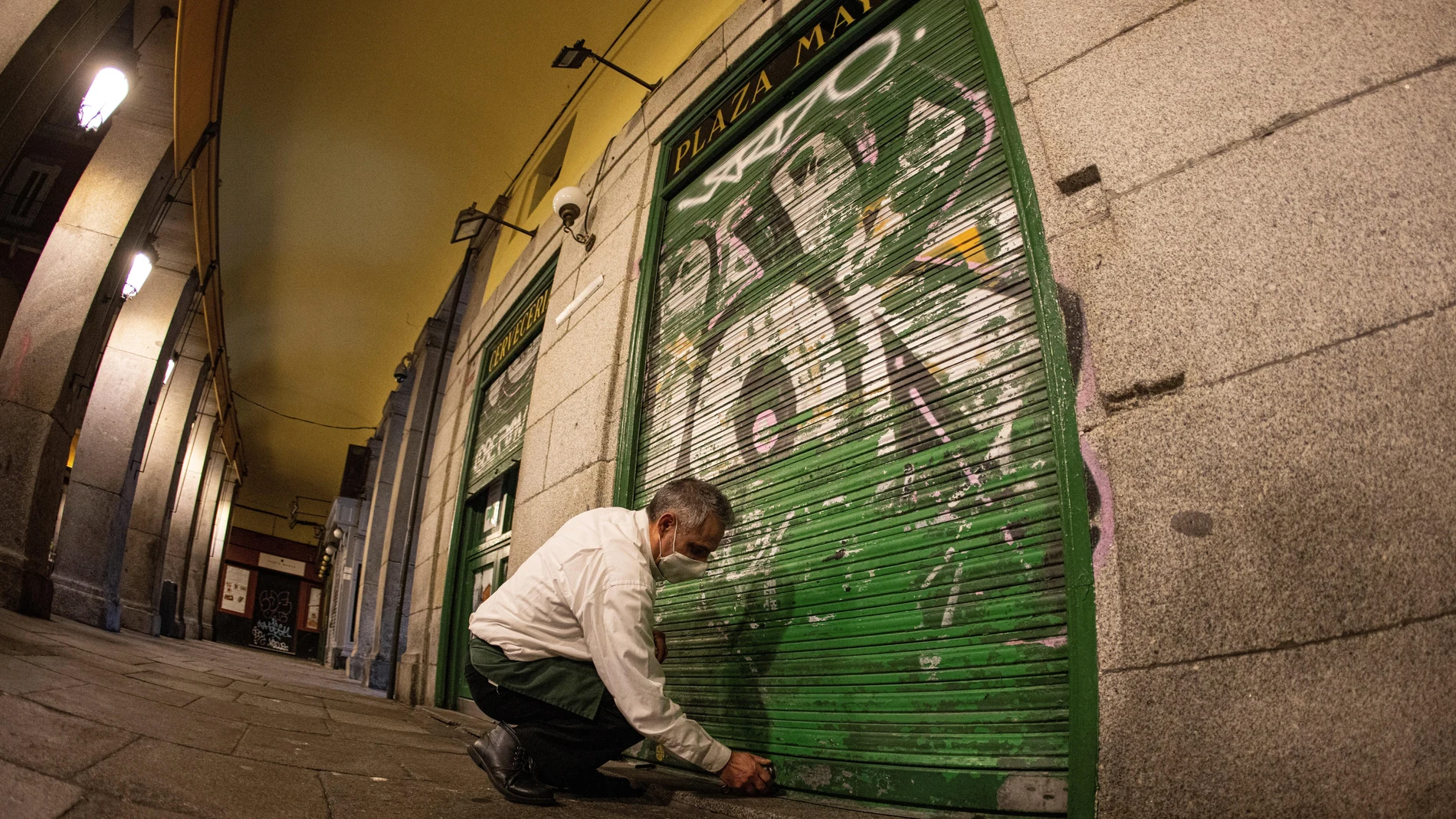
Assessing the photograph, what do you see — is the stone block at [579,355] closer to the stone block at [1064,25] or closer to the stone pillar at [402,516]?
the stone block at [1064,25]

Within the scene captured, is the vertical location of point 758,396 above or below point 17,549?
above

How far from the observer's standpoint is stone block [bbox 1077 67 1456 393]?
158 cm

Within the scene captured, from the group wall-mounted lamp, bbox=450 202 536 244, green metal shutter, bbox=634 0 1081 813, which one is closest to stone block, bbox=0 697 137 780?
green metal shutter, bbox=634 0 1081 813

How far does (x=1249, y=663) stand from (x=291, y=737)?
11.4ft

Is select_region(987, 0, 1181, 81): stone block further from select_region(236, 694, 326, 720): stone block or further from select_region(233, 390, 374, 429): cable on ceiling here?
select_region(233, 390, 374, 429): cable on ceiling

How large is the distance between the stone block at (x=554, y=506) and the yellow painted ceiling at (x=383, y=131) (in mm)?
3171

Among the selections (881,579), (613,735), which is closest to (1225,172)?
(881,579)

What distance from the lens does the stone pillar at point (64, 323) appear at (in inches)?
227

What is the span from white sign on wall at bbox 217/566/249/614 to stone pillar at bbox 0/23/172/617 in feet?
72.7

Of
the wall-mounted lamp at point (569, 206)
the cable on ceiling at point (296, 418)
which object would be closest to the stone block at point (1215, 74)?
the wall-mounted lamp at point (569, 206)

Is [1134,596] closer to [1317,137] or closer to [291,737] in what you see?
[1317,137]

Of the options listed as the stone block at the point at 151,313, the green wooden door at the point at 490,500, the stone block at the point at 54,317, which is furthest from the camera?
the stone block at the point at 151,313

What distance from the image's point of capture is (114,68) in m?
6.44

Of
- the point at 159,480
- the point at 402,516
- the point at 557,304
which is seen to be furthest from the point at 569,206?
the point at 159,480
